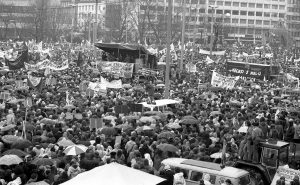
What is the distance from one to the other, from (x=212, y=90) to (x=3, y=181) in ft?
60.7

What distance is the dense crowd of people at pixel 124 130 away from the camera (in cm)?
1367

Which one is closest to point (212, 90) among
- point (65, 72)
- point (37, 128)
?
point (65, 72)

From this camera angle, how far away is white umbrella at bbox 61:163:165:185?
33.8 feet

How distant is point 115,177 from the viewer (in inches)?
408

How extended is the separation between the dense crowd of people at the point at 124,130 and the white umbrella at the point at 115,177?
Result: 1793mm

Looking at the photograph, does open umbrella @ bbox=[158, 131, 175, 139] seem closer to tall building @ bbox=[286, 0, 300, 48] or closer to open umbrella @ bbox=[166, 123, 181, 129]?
open umbrella @ bbox=[166, 123, 181, 129]

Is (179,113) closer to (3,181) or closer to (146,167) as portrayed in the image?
(146,167)

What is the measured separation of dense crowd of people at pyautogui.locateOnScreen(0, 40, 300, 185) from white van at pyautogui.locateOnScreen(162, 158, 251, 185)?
36 cm

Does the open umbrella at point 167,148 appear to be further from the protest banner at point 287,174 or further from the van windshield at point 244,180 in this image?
Result: the protest banner at point 287,174

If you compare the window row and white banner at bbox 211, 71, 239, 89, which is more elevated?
the window row

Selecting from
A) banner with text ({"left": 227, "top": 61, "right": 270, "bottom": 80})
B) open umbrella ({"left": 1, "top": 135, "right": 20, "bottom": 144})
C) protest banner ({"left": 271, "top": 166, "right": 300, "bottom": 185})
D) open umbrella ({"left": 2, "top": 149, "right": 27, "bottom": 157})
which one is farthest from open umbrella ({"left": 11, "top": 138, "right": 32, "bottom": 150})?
banner with text ({"left": 227, "top": 61, "right": 270, "bottom": 80})

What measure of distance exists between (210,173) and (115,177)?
10.2ft

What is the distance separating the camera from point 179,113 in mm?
21594

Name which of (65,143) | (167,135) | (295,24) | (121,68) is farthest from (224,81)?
(295,24)
